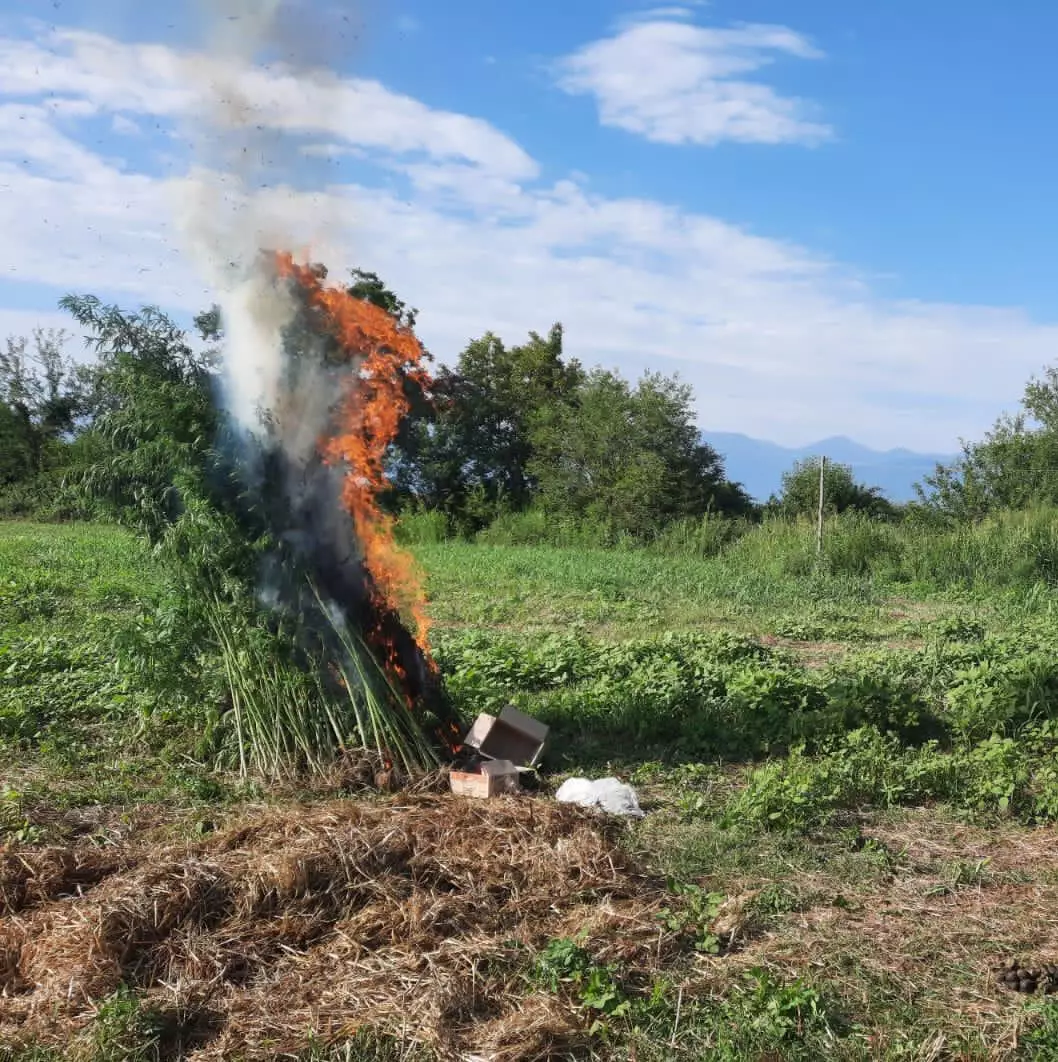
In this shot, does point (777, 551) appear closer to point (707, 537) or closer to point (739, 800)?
point (707, 537)

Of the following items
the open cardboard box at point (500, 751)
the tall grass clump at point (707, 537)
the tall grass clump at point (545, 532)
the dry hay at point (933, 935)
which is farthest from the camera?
the tall grass clump at point (545, 532)

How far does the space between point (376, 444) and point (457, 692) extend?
9.04 ft

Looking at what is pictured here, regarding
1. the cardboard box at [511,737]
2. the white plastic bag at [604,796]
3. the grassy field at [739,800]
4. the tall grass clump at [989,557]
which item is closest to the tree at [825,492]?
the tall grass clump at [989,557]

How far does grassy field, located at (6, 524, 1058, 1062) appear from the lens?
12.3ft

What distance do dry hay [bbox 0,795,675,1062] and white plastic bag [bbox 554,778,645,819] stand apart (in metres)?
0.63

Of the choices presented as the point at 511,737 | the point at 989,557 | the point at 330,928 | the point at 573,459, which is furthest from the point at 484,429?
the point at 330,928

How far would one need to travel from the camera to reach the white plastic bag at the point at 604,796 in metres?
5.92

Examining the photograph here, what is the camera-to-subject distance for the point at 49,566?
17.7 metres

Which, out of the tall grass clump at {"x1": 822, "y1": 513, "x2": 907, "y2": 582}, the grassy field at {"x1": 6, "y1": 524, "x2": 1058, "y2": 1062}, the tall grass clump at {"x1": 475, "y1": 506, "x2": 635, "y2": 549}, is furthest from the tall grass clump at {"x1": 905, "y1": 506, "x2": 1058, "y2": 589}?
the tall grass clump at {"x1": 475, "y1": 506, "x2": 635, "y2": 549}

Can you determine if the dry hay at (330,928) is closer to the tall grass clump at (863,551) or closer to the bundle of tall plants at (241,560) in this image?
the bundle of tall plants at (241,560)

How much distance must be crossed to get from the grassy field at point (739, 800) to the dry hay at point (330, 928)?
84 millimetres

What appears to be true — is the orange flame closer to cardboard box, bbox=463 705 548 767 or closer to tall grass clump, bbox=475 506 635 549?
cardboard box, bbox=463 705 548 767

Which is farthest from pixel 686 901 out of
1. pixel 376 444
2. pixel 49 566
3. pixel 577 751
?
pixel 49 566

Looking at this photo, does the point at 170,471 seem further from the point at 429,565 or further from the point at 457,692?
the point at 429,565
